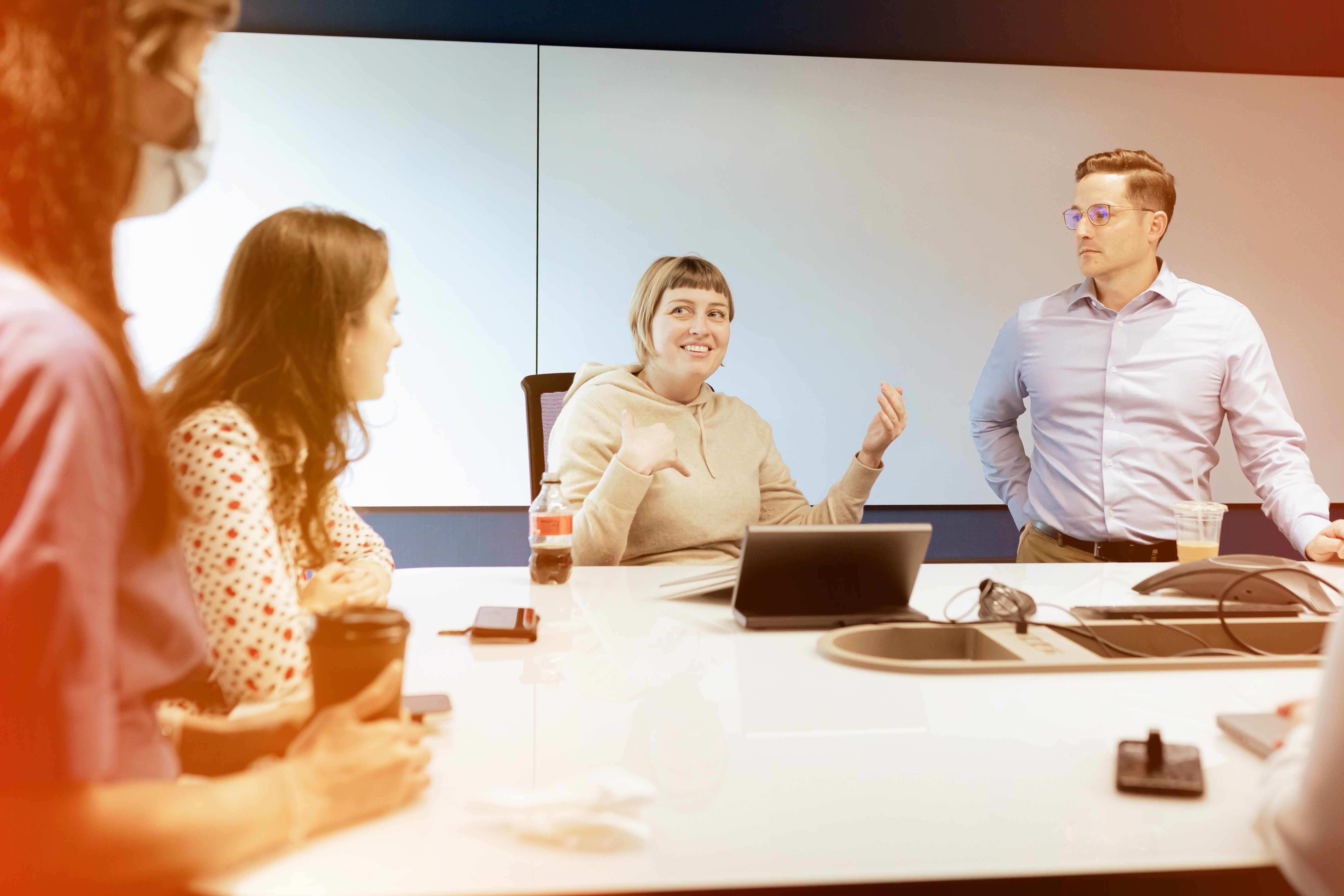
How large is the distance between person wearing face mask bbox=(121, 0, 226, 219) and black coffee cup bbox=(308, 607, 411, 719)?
356mm

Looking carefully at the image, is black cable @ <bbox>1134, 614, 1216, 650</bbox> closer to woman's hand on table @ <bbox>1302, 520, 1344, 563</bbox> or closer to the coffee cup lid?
woman's hand on table @ <bbox>1302, 520, 1344, 563</bbox>

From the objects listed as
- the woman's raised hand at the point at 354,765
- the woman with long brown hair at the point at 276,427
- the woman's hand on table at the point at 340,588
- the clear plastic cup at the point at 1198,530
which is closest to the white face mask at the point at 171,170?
the woman with long brown hair at the point at 276,427

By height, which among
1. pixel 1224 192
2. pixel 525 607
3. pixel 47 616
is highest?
pixel 1224 192

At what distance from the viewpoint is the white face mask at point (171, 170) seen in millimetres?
715

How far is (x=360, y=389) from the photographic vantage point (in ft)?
4.42

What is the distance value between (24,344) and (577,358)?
3116 millimetres

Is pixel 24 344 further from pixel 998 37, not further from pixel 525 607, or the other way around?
pixel 998 37

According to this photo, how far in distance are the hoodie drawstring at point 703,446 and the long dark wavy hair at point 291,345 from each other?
1.15 metres

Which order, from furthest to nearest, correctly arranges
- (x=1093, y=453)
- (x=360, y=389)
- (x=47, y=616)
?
(x=1093, y=453)
(x=360, y=389)
(x=47, y=616)

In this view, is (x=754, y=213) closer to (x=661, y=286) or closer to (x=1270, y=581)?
(x=661, y=286)

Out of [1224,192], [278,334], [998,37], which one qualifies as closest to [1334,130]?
[1224,192]

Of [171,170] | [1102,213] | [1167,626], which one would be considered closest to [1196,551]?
[1167,626]

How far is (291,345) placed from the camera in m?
1.18

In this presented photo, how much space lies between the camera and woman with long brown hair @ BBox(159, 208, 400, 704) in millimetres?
963
